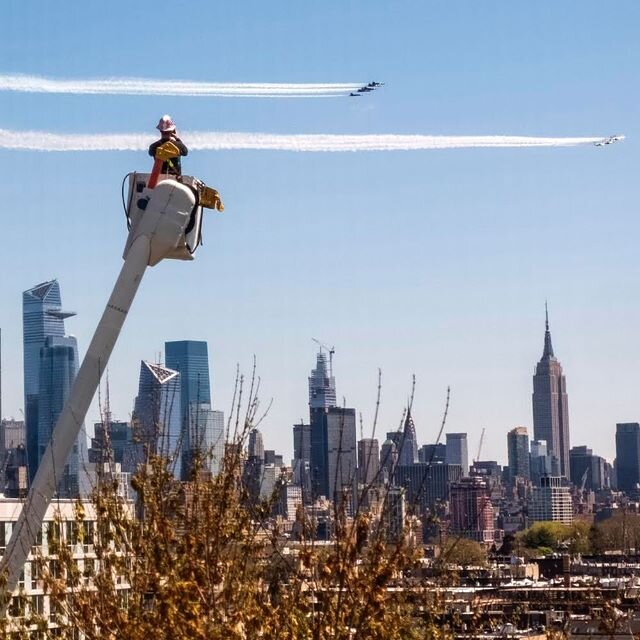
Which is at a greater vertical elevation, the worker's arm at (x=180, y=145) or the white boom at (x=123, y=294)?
the worker's arm at (x=180, y=145)

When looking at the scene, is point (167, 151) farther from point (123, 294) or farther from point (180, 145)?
point (123, 294)

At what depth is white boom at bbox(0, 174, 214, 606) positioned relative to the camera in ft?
114

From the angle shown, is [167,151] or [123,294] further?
[123,294]

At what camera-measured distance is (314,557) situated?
2317 cm

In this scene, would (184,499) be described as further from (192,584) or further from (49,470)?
(49,470)

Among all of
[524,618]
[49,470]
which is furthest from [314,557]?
[524,618]

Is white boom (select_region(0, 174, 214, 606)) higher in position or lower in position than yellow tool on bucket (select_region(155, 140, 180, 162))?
lower

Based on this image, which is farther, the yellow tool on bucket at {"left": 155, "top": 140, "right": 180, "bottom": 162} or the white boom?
the yellow tool on bucket at {"left": 155, "top": 140, "right": 180, "bottom": 162}

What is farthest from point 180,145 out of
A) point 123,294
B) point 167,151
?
point 123,294

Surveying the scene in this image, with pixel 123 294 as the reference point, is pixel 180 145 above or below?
above

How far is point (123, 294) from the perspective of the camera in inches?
1443

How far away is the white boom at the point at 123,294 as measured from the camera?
34844 mm

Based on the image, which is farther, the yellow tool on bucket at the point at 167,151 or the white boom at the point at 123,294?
the yellow tool on bucket at the point at 167,151

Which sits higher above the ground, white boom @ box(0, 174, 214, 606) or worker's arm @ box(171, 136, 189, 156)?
worker's arm @ box(171, 136, 189, 156)
